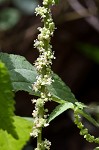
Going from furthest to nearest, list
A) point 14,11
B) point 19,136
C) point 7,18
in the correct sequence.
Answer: point 14,11 → point 7,18 → point 19,136

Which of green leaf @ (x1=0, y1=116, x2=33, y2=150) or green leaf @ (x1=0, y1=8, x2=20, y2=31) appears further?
green leaf @ (x1=0, y1=8, x2=20, y2=31)

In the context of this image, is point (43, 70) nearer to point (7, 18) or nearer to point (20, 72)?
point (20, 72)

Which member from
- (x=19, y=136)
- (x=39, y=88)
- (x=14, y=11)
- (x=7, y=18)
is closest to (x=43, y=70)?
(x=39, y=88)

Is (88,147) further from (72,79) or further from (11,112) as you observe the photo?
(11,112)

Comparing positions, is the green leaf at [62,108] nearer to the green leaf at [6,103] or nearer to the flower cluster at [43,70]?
the flower cluster at [43,70]

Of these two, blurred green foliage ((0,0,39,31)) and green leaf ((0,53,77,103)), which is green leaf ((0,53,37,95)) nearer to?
green leaf ((0,53,77,103))

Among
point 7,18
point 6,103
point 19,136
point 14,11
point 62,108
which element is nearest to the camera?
point 6,103

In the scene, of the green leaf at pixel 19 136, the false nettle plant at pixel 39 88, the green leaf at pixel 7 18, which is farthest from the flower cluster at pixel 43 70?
the green leaf at pixel 7 18

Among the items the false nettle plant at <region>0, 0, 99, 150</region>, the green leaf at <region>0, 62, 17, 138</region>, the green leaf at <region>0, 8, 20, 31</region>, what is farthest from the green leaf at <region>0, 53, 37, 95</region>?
the green leaf at <region>0, 8, 20, 31</region>
